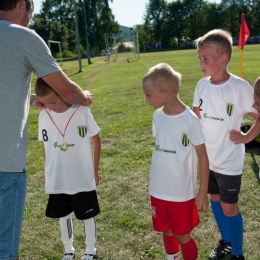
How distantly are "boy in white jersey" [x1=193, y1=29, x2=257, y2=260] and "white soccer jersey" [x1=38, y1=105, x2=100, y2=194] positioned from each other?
0.95m

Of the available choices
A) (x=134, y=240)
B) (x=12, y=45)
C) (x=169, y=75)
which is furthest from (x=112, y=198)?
(x=12, y=45)

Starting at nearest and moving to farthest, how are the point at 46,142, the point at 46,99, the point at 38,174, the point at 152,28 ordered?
1. the point at 46,99
2. the point at 46,142
3. the point at 38,174
4. the point at 152,28

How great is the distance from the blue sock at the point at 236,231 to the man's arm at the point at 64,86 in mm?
1582

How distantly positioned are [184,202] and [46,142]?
3.97ft

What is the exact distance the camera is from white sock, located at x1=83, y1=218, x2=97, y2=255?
309 cm

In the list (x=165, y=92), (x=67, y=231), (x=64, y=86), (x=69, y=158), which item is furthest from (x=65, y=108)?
(x=67, y=231)

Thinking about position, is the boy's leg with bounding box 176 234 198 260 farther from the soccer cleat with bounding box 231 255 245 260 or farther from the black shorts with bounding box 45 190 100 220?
the black shorts with bounding box 45 190 100 220

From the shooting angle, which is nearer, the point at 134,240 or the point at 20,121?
the point at 20,121

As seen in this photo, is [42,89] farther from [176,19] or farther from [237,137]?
[176,19]

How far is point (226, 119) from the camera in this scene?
282 cm

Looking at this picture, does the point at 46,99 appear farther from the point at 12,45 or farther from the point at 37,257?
the point at 37,257

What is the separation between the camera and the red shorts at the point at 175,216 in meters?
2.62

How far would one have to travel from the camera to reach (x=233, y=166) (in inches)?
111

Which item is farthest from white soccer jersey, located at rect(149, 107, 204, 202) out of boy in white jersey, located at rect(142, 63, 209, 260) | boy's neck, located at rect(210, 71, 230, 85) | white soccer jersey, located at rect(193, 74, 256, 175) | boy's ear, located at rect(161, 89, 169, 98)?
boy's neck, located at rect(210, 71, 230, 85)
